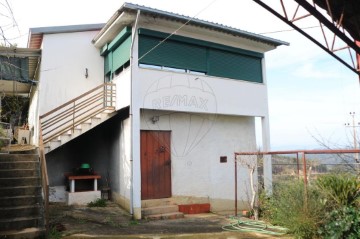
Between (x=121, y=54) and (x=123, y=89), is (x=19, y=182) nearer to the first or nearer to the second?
(x=123, y=89)

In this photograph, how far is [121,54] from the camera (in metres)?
10.7

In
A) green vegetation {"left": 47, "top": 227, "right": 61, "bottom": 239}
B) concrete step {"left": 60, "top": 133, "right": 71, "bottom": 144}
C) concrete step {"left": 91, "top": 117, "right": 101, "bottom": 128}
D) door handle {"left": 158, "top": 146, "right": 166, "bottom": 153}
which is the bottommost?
green vegetation {"left": 47, "top": 227, "right": 61, "bottom": 239}

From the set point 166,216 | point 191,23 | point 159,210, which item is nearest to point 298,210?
point 166,216

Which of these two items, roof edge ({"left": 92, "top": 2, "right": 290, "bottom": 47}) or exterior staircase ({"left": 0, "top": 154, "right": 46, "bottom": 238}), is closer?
exterior staircase ({"left": 0, "top": 154, "right": 46, "bottom": 238})

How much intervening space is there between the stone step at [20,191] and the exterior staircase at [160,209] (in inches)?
124

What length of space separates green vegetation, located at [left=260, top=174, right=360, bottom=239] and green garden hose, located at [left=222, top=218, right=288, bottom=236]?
1.54 ft

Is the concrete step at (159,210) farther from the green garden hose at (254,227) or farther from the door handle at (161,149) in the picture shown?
the green garden hose at (254,227)

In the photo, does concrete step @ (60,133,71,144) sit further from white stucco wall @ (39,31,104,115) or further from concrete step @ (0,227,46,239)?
concrete step @ (0,227,46,239)

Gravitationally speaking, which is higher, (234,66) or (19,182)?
(234,66)

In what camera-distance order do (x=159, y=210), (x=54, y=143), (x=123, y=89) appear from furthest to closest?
(x=123, y=89) < (x=54, y=143) < (x=159, y=210)

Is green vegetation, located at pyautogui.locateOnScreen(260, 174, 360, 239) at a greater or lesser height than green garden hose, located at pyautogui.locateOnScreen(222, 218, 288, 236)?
greater

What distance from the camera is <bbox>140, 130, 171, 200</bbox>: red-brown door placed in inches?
394

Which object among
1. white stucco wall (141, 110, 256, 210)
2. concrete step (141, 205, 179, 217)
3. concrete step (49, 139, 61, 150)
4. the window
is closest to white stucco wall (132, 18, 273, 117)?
the window

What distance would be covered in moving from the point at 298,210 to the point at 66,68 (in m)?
9.62
